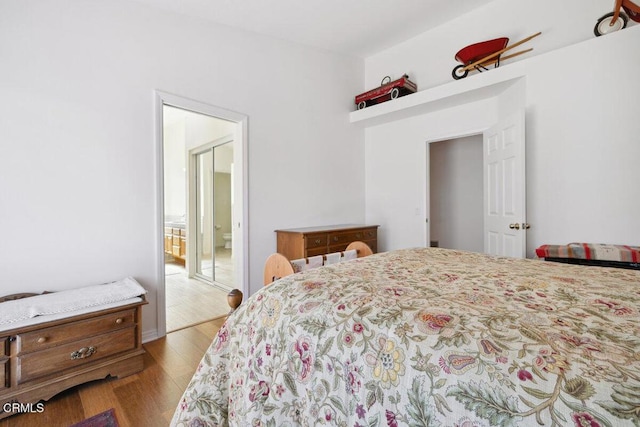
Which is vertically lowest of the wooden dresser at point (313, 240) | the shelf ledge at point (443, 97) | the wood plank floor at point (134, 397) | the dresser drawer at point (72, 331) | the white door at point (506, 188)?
the wood plank floor at point (134, 397)

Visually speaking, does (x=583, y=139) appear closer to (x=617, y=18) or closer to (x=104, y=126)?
(x=617, y=18)

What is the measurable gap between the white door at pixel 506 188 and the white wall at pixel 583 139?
0.19 metres

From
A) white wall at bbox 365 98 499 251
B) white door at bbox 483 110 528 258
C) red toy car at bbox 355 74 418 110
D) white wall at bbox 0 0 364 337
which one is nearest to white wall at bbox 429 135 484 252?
white wall at bbox 365 98 499 251

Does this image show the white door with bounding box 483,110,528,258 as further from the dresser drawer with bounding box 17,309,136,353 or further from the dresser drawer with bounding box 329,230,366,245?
the dresser drawer with bounding box 17,309,136,353

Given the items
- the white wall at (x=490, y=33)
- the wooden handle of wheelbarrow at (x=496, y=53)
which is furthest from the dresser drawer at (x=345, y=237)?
the wooden handle of wheelbarrow at (x=496, y=53)

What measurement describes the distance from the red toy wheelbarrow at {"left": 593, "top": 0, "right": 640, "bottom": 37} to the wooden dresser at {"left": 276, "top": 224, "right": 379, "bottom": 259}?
289 cm

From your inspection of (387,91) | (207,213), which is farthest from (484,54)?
(207,213)

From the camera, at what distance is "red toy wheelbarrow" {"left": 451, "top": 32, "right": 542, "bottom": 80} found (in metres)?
2.86

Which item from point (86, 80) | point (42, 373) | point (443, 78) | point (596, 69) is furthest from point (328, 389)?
point (443, 78)

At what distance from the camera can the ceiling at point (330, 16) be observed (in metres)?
2.76

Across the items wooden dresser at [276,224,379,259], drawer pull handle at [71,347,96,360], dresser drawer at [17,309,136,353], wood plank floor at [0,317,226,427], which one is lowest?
wood plank floor at [0,317,226,427]

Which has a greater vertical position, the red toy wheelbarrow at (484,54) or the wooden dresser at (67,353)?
the red toy wheelbarrow at (484,54)

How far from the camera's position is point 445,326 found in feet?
2.31

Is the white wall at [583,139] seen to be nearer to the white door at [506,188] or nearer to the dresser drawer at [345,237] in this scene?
the white door at [506,188]
